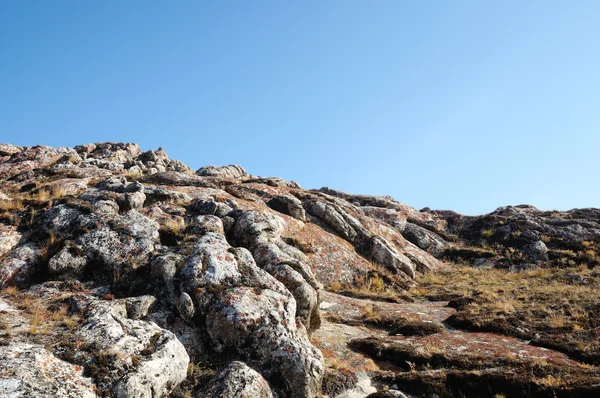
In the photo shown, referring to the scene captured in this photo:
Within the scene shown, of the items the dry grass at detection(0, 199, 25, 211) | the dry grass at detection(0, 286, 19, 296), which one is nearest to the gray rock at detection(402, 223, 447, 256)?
the dry grass at detection(0, 199, 25, 211)

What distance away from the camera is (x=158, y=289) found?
46.8 ft

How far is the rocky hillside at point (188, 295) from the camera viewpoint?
987 cm

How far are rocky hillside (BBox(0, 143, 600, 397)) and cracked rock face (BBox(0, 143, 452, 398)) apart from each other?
0.16 feet

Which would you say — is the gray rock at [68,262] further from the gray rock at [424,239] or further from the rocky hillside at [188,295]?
the gray rock at [424,239]

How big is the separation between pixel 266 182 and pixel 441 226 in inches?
829

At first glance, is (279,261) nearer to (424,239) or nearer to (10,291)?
(10,291)

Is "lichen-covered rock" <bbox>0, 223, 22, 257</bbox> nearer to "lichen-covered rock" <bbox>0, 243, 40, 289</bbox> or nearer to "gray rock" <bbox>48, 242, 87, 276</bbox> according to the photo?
"lichen-covered rock" <bbox>0, 243, 40, 289</bbox>

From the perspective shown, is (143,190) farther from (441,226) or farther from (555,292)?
(441,226)

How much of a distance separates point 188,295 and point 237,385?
4.25 metres

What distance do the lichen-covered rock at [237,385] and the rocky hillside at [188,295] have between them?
34mm

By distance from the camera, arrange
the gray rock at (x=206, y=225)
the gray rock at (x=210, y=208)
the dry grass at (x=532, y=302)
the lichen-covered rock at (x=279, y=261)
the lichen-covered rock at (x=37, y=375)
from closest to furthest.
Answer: the lichen-covered rock at (x=37, y=375), the lichen-covered rock at (x=279, y=261), the dry grass at (x=532, y=302), the gray rock at (x=206, y=225), the gray rock at (x=210, y=208)

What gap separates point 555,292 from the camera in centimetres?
2322

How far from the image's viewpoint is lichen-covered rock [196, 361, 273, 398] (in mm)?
9797

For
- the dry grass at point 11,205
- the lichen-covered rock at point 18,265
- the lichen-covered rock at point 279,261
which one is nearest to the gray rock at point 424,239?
the lichen-covered rock at point 279,261
